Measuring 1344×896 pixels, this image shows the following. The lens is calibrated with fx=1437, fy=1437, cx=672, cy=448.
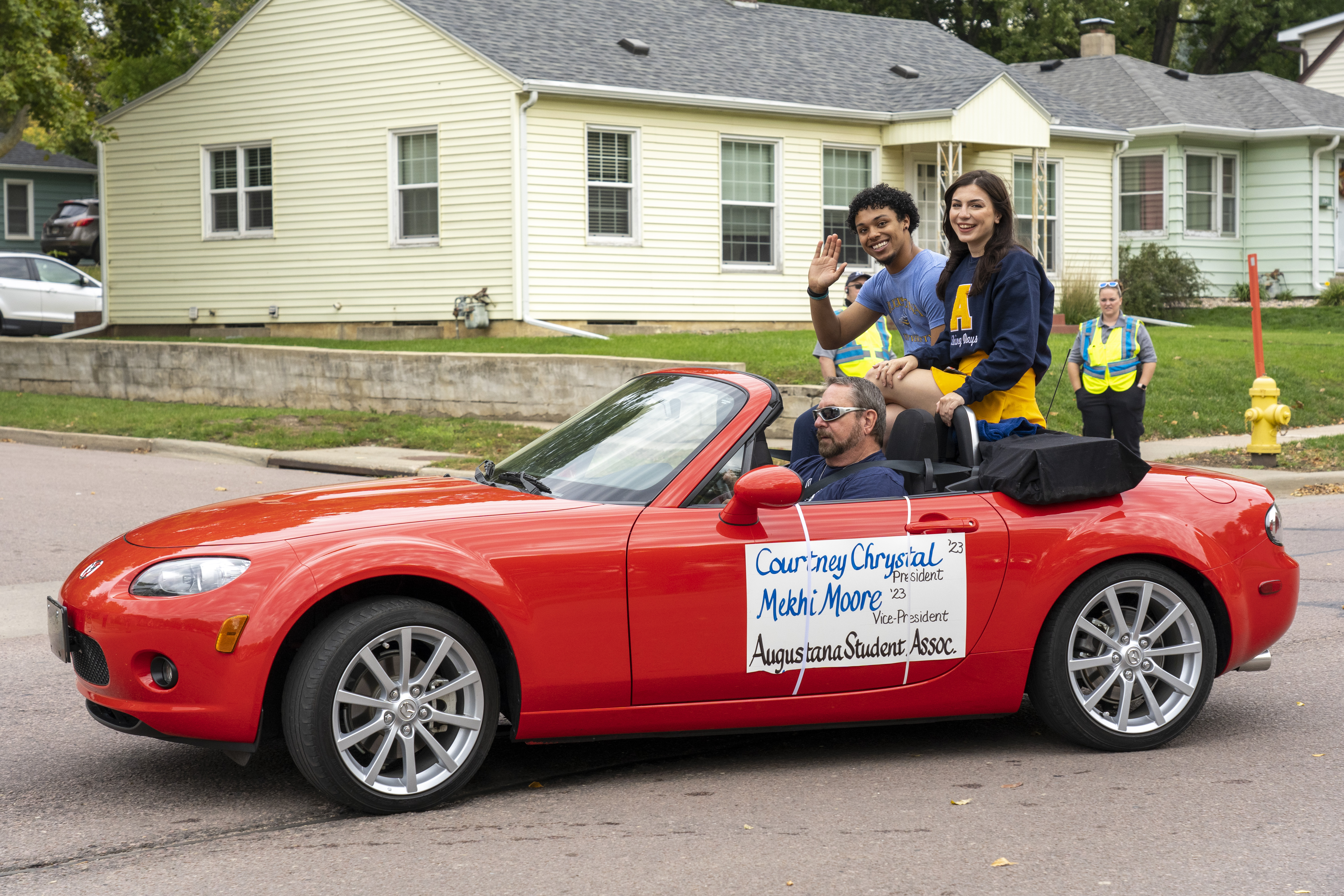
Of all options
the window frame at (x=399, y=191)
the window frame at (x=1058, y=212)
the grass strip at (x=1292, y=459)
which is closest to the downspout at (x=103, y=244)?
the window frame at (x=399, y=191)

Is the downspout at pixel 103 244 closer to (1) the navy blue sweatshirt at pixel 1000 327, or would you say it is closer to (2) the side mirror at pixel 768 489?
(1) the navy blue sweatshirt at pixel 1000 327

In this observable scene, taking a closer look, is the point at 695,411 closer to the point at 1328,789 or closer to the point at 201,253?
the point at 1328,789

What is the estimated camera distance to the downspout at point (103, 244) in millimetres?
26141

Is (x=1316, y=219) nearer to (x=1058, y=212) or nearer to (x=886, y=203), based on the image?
(x=1058, y=212)

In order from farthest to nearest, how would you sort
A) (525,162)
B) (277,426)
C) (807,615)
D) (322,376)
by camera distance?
(525,162), (322,376), (277,426), (807,615)

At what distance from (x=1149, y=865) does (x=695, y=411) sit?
2148mm

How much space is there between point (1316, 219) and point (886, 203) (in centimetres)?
2926

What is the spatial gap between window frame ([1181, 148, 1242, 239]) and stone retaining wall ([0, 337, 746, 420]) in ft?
63.3

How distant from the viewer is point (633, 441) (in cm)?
522

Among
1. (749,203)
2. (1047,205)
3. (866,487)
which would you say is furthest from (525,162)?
(866,487)

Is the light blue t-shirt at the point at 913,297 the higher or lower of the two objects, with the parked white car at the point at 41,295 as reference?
lower

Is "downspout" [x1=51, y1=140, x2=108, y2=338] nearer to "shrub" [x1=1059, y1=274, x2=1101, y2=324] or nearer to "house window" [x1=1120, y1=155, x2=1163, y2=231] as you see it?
"shrub" [x1=1059, y1=274, x2=1101, y2=324]

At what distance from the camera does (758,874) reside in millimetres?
4066

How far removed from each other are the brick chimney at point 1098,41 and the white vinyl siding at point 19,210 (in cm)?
3057
